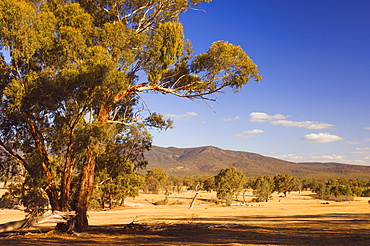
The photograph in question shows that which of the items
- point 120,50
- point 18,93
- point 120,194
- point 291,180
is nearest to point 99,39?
point 120,50

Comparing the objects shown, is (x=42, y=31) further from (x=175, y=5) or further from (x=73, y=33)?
(x=175, y=5)

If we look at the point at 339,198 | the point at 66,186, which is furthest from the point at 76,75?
the point at 339,198

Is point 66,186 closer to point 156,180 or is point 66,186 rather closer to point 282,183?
point 282,183

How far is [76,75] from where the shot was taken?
45.7 feet

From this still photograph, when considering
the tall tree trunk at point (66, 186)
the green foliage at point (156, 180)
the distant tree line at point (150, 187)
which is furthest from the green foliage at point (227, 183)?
the tall tree trunk at point (66, 186)

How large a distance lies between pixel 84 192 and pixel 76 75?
18.6 feet

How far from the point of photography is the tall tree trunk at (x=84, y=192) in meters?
16.1

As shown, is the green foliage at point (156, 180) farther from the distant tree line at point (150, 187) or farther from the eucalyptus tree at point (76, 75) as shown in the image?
the eucalyptus tree at point (76, 75)

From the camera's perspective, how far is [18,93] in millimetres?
13539

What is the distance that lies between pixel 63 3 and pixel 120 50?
11.5ft

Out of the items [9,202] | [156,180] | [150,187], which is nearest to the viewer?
[9,202]

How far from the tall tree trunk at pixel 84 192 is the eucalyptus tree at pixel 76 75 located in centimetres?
4

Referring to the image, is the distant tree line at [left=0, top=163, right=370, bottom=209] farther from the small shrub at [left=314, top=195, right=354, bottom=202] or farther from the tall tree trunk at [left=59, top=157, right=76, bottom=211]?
the tall tree trunk at [left=59, top=157, right=76, bottom=211]

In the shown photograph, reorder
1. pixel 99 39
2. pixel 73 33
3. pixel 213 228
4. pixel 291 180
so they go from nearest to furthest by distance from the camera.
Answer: pixel 73 33
pixel 99 39
pixel 213 228
pixel 291 180
